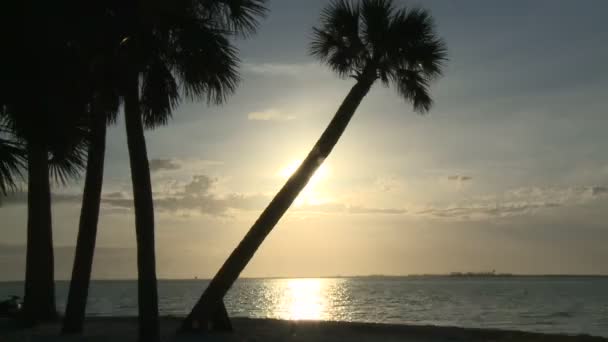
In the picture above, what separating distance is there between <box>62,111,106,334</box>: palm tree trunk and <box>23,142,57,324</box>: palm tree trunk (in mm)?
2557

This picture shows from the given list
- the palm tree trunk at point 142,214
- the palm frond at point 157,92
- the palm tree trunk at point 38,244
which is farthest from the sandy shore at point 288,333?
the palm frond at point 157,92

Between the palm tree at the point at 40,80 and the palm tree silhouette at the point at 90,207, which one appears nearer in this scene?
the palm tree at the point at 40,80

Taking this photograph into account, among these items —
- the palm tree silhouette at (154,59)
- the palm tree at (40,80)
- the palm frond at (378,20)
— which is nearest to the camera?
the palm tree at (40,80)

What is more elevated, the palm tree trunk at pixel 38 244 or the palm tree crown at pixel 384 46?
the palm tree crown at pixel 384 46

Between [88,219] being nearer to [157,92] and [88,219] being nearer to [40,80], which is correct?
[157,92]

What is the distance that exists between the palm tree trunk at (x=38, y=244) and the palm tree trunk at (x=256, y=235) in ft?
13.8

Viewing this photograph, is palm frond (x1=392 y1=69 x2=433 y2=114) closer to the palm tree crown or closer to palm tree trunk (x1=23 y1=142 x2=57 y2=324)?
the palm tree crown

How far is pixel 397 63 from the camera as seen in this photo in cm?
1502

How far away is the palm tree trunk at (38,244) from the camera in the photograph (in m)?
15.6

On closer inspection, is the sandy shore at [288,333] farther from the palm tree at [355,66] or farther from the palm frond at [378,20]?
the palm frond at [378,20]

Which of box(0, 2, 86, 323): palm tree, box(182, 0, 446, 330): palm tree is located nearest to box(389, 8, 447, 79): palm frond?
box(182, 0, 446, 330): palm tree

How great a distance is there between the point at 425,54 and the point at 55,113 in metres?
8.48

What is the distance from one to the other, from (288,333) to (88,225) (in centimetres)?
471

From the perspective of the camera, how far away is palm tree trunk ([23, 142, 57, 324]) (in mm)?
15625
